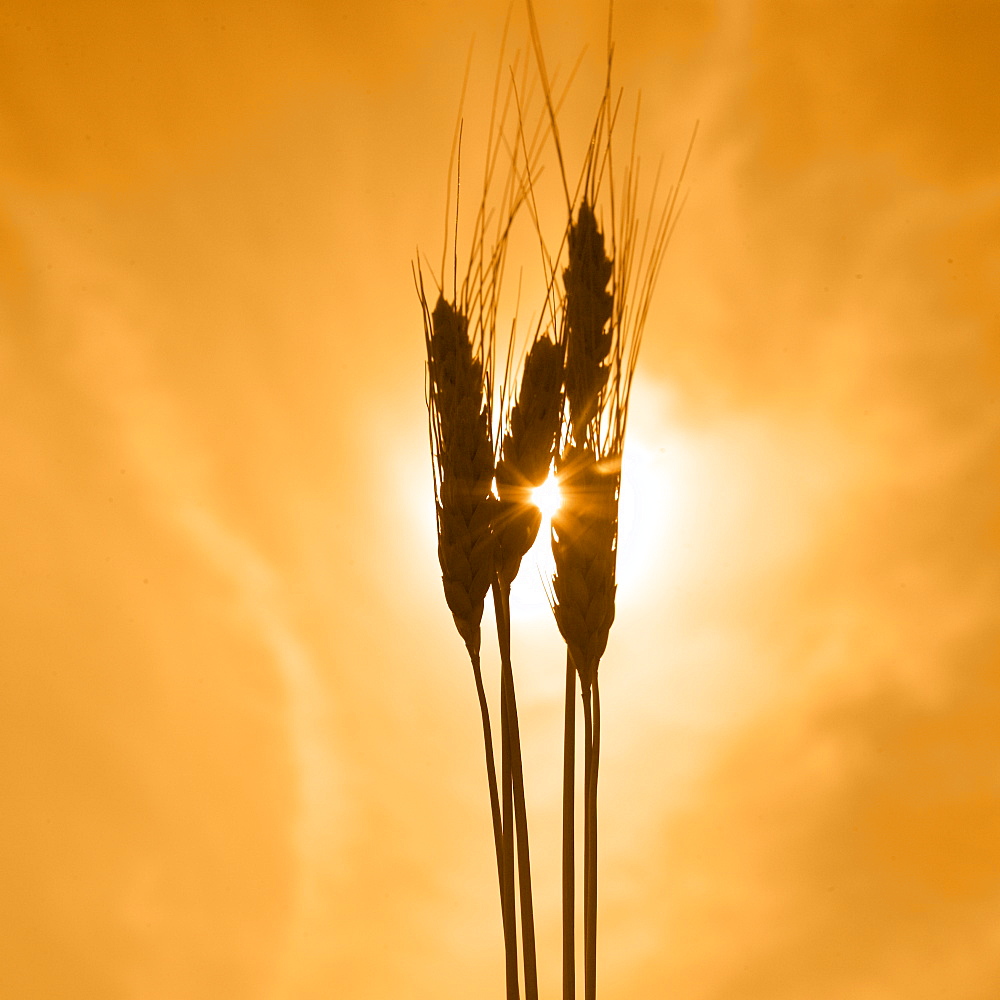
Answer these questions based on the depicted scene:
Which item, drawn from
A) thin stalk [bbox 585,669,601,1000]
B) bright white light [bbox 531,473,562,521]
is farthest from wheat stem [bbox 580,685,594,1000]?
bright white light [bbox 531,473,562,521]

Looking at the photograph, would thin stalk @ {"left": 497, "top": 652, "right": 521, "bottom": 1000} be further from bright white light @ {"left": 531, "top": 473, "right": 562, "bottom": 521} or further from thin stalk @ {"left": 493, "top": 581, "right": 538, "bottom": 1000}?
bright white light @ {"left": 531, "top": 473, "right": 562, "bottom": 521}

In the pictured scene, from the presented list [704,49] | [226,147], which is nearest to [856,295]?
[704,49]

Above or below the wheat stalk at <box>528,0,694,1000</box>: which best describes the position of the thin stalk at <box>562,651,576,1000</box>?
below

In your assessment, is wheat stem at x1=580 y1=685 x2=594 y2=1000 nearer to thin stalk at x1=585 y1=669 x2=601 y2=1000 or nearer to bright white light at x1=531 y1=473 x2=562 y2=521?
thin stalk at x1=585 y1=669 x2=601 y2=1000

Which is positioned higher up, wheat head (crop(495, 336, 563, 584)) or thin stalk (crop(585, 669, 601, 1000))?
wheat head (crop(495, 336, 563, 584))

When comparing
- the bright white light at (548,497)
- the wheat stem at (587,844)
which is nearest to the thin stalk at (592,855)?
the wheat stem at (587,844)

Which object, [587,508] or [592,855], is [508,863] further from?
[587,508]

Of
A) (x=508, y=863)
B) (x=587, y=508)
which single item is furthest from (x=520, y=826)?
→ (x=587, y=508)

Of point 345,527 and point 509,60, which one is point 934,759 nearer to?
point 345,527

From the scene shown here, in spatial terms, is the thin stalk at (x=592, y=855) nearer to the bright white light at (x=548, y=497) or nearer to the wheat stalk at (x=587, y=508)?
the wheat stalk at (x=587, y=508)
